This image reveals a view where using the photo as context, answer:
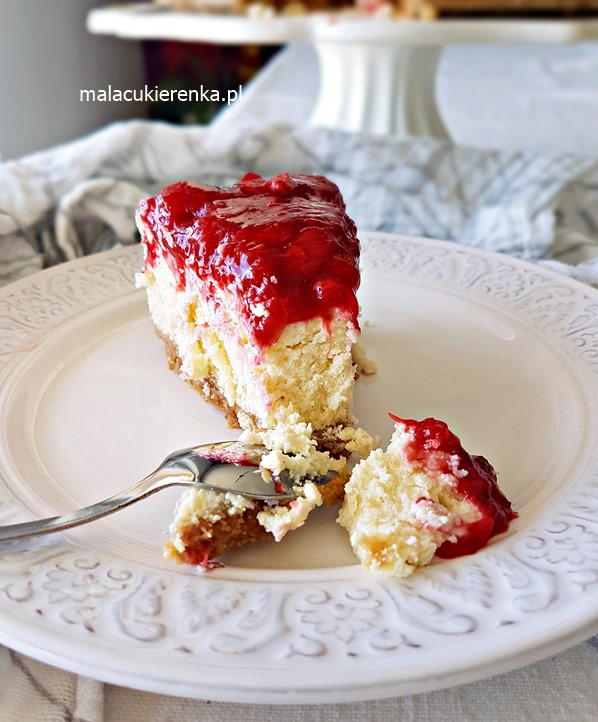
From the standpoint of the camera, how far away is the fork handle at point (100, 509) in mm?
1105

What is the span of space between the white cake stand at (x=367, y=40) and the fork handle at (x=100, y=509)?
2144mm

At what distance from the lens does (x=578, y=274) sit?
203 cm

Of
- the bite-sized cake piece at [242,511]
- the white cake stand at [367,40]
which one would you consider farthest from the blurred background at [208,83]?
the bite-sized cake piece at [242,511]

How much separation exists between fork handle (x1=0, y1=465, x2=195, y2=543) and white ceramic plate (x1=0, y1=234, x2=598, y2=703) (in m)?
0.03

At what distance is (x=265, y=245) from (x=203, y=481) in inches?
18.2

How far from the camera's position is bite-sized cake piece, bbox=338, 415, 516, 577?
43.1 inches

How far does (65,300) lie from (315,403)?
2.57 feet

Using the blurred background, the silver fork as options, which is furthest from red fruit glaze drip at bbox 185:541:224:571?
the blurred background

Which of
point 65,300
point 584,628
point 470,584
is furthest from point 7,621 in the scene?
point 65,300

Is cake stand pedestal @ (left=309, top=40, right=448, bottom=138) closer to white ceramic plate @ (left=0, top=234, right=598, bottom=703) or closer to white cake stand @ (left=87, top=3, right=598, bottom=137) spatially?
white cake stand @ (left=87, top=3, right=598, bottom=137)

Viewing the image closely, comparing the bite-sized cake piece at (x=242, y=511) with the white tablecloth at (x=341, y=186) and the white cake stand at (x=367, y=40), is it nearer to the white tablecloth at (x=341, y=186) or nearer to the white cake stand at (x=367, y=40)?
the white tablecloth at (x=341, y=186)

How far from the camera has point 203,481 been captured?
121cm

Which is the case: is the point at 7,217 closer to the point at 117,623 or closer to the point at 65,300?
the point at 65,300

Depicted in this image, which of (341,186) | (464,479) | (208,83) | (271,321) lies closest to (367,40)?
(341,186)
